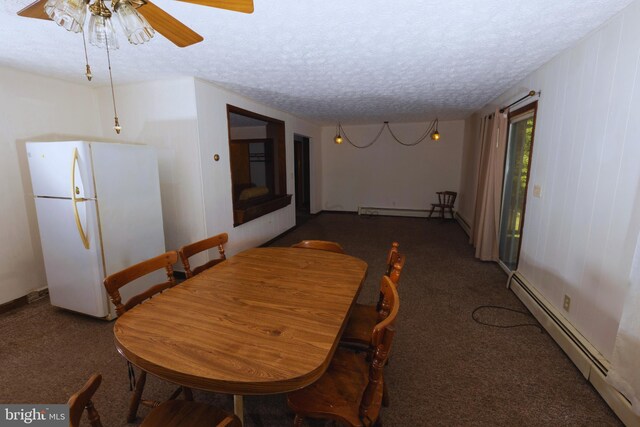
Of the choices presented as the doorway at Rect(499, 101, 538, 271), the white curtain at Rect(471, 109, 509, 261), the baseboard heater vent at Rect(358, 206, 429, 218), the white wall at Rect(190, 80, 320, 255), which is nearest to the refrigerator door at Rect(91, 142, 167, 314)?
the white wall at Rect(190, 80, 320, 255)

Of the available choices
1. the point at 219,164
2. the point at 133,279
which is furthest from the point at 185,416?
the point at 219,164

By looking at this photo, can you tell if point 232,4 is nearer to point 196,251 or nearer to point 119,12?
point 119,12

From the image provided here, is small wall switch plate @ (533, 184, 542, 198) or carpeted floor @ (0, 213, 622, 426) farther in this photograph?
small wall switch plate @ (533, 184, 542, 198)

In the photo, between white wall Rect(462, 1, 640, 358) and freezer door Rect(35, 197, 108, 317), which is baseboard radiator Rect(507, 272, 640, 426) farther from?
freezer door Rect(35, 197, 108, 317)

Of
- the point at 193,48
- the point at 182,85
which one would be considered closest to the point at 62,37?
the point at 193,48

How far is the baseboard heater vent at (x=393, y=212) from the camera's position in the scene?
711 cm

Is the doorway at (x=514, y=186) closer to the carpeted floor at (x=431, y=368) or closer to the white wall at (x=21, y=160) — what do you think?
the carpeted floor at (x=431, y=368)

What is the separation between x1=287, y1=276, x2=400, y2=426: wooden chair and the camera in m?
1.11

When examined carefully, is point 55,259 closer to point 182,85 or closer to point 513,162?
point 182,85

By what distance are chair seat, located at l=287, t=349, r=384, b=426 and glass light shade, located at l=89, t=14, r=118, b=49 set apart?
181 cm

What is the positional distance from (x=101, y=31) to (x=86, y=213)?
170 centimetres

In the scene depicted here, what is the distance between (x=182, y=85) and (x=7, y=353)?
279 centimetres

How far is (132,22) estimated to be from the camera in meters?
1.23

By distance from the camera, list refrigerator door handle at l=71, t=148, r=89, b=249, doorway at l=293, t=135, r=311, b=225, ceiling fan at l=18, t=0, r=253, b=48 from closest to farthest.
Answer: ceiling fan at l=18, t=0, r=253, b=48
refrigerator door handle at l=71, t=148, r=89, b=249
doorway at l=293, t=135, r=311, b=225
